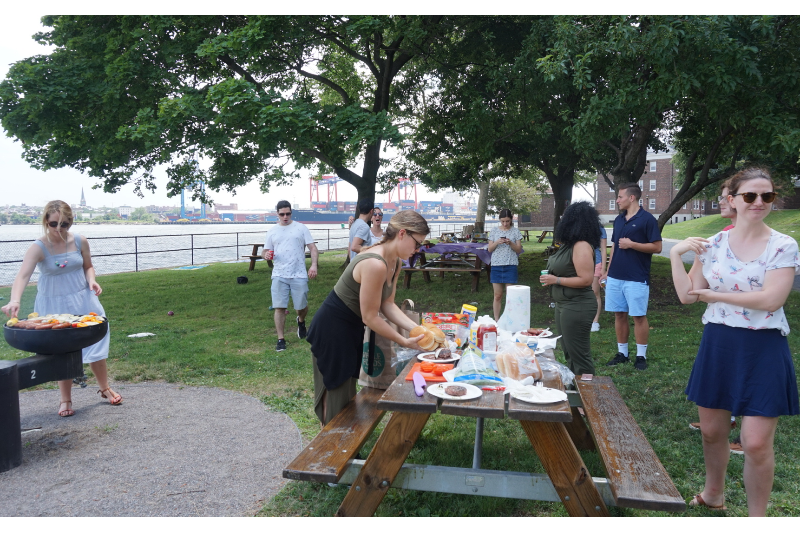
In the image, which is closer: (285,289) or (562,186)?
(285,289)

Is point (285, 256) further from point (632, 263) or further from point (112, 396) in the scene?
point (632, 263)

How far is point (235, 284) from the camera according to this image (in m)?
14.2

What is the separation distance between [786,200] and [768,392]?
50923 mm

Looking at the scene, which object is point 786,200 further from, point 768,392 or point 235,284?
point 768,392

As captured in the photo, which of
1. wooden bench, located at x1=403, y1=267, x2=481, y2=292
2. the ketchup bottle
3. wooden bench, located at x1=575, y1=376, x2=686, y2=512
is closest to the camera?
wooden bench, located at x1=575, y1=376, x2=686, y2=512

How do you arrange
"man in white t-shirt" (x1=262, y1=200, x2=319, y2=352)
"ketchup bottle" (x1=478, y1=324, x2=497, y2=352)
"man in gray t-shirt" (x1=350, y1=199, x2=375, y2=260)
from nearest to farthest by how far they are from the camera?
"ketchup bottle" (x1=478, y1=324, x2=497, y2=352)
"man in white t-shirt" (x1=262, y1=200, x2=319, y2=352)
"man in gray t-shirt" (x1=350, y1=199, x2=375, y2=260)

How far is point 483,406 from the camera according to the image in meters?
2.72

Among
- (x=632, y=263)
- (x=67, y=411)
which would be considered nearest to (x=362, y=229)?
(x=632, y=263)

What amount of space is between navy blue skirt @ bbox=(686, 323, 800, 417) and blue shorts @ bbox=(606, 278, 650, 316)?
3058 mm

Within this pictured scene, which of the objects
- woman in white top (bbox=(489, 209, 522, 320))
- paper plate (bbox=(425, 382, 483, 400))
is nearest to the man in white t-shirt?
woman in white top (bbox=(489, 209, 522, 320))

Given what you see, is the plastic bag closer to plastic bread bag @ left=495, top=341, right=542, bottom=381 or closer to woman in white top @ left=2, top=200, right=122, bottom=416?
plastic bread bag @ left=495, top=341, right=542, bottom=381

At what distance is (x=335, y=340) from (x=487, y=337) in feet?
3.13

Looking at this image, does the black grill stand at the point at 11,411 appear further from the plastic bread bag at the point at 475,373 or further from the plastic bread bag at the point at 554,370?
the plastic bread bag at the point at 554,370

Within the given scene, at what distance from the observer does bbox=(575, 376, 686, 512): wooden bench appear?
245cm
